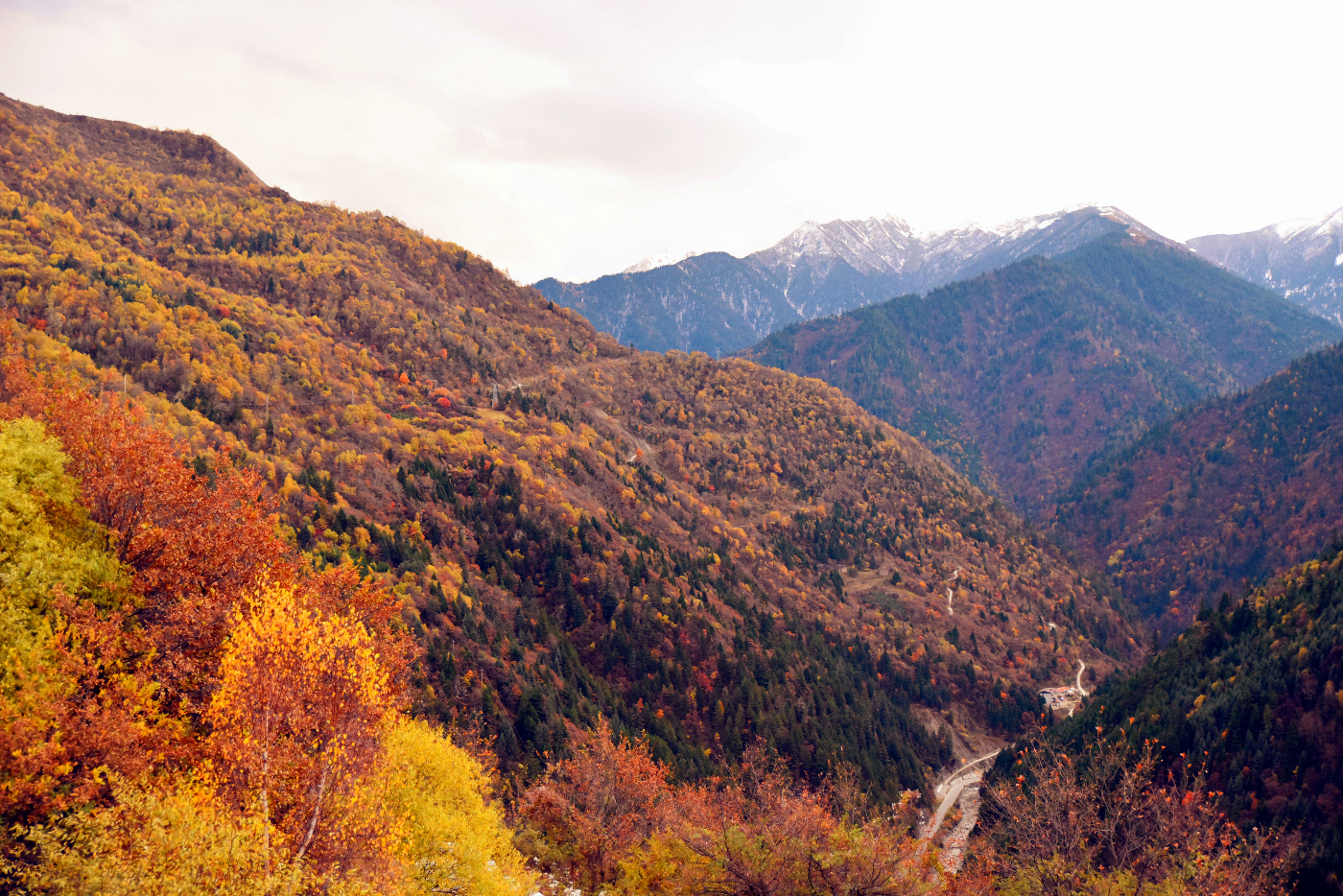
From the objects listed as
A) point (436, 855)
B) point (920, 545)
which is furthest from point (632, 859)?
point (920, 545)

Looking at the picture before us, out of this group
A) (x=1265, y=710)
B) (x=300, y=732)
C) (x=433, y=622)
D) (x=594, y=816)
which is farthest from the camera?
(x=433, y=622)

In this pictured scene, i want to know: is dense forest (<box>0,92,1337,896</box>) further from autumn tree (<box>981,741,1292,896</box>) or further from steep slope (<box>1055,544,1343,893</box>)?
steep slope (<box>1055,544,1343,893</box>)

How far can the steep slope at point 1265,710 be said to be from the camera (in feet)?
221

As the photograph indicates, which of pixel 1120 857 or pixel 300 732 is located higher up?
pixel 300 732

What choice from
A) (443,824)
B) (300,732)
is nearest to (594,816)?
(443,824)

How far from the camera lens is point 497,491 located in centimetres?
11581

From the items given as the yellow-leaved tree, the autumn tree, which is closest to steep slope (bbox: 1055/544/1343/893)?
the autumn tree

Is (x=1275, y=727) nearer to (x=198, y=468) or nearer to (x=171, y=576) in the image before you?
(x=171, y=576)

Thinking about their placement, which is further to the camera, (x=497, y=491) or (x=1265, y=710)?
(x=497, y=491)

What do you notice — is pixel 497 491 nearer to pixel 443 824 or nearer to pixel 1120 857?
pixel 443 824

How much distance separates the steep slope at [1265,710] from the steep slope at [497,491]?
42.6 metres

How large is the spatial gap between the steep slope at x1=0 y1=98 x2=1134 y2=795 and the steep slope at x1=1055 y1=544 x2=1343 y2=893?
42.6m

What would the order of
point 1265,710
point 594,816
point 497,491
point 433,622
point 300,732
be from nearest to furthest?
1. point 300,732
2. point 594,816
3. point 1265,710
4. point 433,622
5. point 497,491

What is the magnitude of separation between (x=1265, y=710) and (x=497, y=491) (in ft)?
366
